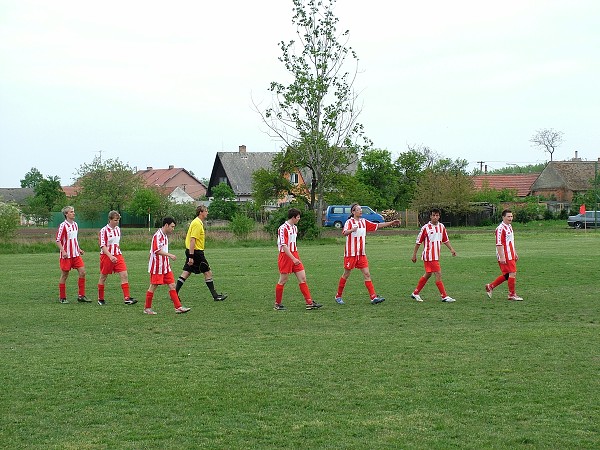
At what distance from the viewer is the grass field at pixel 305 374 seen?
6.47 meters

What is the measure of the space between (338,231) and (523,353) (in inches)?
1747

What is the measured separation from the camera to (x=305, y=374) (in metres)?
8.59

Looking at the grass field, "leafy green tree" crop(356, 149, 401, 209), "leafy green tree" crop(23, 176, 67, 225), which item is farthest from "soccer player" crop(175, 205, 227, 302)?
"leafy green tree" crop(23, 176, 67, 225)

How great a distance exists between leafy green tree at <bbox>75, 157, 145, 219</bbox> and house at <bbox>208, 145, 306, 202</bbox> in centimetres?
2121

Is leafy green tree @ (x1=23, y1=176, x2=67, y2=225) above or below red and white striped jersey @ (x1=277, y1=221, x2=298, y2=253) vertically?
above

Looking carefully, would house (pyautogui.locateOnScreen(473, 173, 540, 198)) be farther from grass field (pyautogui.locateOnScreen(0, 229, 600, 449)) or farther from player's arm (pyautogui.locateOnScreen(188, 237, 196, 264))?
player's arm (pyautogui.locateOnScreen(188, 237, 196, 264))

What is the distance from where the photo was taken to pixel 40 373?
8766 mm

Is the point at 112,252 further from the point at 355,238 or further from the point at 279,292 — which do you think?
the point at 355,238

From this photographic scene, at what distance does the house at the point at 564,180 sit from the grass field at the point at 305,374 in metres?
74.9

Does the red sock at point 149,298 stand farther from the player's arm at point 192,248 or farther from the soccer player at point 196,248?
the player's arm at point 192,248

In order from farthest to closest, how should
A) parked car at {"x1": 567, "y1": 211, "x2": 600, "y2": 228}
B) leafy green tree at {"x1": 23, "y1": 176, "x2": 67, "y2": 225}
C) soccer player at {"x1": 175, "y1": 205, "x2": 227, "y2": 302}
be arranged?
leafy green tree at {"x1": 23, "y1": 176, "x2": 67, "y2": 225} < parked car at {"x1": 567, "y1": 211, "x2": 600, "y2": 228} < soccer player at {"x1": 175, "y1": 205, "x2": 227, "y2": 302}

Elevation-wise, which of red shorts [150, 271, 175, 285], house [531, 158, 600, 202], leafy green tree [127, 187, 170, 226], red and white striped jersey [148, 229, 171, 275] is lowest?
red shorts [150, 271, 175, 285]

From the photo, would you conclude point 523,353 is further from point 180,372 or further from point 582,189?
point 582,189

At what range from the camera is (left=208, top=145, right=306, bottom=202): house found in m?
93.2
